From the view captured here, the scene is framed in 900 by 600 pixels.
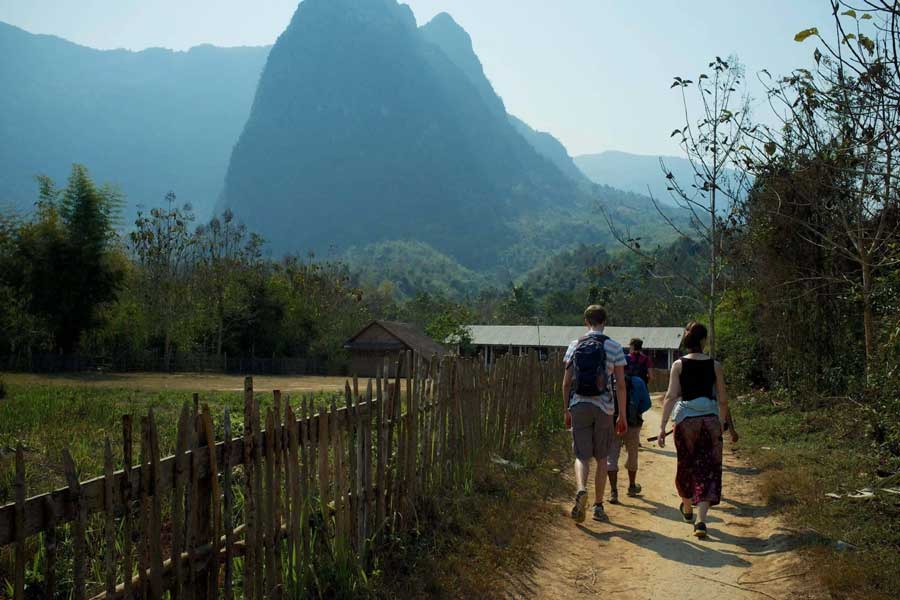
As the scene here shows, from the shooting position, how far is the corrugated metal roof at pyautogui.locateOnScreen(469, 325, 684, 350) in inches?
2052

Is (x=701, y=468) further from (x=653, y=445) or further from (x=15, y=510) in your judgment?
(x=653, y=445)

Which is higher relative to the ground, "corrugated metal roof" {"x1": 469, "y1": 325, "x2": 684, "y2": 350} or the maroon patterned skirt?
"corrugated metal roof" {"x1": 469, "y1": 325, "x2": 684, "y2": 350}

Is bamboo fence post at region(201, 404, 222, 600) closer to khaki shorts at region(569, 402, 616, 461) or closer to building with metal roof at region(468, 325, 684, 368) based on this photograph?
khaki shorts at region(569, 402, 616, 461)

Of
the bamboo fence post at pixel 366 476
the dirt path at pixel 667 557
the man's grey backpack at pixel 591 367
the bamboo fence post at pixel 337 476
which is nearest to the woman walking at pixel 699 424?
the dirt path at pixel 667 557

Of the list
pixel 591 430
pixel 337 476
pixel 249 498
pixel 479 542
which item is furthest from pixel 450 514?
pixel 249 498

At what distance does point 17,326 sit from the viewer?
37.6m

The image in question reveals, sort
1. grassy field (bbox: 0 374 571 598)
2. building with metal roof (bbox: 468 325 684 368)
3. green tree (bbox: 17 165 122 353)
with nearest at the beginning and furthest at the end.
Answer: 1. grassy field (bbox: 0 374 571 598)
2. green tree (bbox: 17 165 122 353)
3. building with metal roof (bbox: 468 325 684 368)

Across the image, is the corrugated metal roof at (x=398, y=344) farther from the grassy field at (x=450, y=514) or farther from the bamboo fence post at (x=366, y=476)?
the bamboo fence post at (x=366, y=476)

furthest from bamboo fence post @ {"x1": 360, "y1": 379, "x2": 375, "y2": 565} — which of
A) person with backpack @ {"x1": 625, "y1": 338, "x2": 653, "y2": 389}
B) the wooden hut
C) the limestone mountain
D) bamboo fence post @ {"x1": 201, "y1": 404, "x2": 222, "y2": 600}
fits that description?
the limestone mountain

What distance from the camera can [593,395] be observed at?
6.58m

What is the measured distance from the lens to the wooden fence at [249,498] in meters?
2.99

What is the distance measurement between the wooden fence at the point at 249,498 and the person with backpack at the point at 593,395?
1187mm

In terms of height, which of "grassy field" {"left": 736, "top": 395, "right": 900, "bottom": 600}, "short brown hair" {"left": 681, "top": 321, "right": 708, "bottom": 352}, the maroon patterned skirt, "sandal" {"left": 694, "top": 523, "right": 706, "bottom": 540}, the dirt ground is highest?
"short brown hair" {"left": 681, "top": 321, "right": 708, "bottom": 352}

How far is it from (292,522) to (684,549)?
3.37 metres
